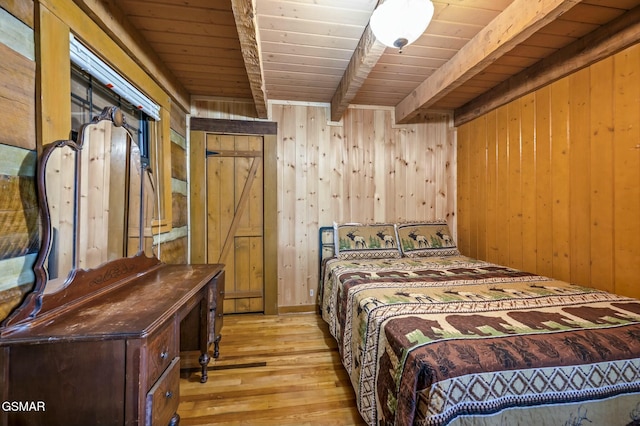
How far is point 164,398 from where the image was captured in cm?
103

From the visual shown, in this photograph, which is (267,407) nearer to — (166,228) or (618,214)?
(166,228)

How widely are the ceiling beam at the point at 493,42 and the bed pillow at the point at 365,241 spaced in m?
1.36

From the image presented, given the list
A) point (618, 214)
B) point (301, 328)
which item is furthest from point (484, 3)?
point (301, 328)

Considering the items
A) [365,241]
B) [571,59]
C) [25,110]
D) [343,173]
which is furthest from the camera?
[343,173]

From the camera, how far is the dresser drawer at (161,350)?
0.95 meters

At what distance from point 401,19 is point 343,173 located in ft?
5.97

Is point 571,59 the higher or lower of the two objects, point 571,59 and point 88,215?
the higher

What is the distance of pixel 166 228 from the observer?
2.10 meters

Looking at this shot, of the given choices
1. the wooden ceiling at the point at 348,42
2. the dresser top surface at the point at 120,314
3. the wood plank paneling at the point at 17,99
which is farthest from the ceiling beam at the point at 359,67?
the dresser top surface at the point at 120,314

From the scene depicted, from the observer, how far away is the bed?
0.89 metres

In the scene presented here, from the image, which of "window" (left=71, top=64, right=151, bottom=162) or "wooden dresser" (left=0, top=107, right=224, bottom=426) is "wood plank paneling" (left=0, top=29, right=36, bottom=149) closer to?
"wooden dresser" (left=0, top=107, right=224, bottom=426)

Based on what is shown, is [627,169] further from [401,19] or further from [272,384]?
[272,384]

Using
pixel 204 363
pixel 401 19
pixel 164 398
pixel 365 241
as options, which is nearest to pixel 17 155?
pixel 164 398

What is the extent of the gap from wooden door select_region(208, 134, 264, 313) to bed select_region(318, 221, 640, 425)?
1468mm
